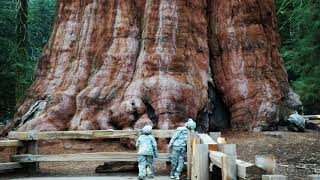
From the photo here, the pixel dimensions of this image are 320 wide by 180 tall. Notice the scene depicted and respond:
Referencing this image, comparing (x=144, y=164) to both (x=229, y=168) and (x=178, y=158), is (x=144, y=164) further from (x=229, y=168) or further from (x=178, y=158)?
(x=229, y=168)

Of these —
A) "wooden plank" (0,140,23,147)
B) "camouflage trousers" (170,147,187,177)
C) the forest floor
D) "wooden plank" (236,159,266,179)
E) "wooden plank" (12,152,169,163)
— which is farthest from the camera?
the forest floor

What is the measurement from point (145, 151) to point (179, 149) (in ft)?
2.16

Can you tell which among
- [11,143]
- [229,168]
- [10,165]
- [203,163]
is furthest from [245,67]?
[229,168]

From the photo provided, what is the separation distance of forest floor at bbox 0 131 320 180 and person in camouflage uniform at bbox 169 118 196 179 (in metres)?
1.07

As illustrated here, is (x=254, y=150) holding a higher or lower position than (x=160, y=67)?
lower

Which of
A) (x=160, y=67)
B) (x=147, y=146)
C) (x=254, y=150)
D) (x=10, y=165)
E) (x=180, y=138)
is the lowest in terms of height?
(x=10, y=165)

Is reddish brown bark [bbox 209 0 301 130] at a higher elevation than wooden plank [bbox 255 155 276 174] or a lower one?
higher

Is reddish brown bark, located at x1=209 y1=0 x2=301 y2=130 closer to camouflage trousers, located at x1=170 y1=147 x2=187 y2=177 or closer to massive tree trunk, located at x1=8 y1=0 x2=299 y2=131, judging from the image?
massive tree trunk, located at x1=8 y1=0 x2=299 y2=131

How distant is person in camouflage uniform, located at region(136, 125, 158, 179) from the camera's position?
9.48 meters

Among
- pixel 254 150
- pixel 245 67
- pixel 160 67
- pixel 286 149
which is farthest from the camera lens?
pixel 245 67

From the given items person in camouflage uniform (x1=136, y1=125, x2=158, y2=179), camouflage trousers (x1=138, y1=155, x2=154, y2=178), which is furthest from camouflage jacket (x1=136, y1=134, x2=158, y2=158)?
camouflage trousers (x1=138, y1=155, x2=154, y2=178)

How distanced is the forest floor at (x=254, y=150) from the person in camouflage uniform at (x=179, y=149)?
3.50ft

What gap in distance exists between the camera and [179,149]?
9.51 meters

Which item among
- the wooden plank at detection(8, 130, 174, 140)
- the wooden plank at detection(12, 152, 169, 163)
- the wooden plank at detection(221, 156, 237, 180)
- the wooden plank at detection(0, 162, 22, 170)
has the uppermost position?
the wooden plank at detection(8, 130, 174, 140)
